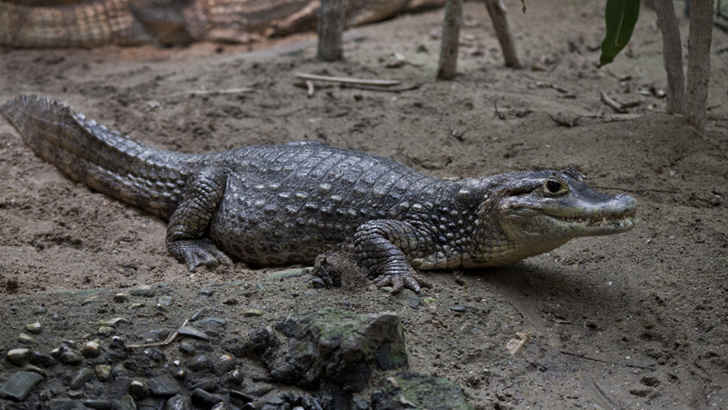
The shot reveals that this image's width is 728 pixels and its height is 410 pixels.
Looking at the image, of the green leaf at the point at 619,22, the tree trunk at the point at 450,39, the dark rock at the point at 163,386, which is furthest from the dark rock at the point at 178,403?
the tree trunk at the point at 450,39

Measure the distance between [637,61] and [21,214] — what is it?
657 centimetres

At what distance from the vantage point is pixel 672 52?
5.86m

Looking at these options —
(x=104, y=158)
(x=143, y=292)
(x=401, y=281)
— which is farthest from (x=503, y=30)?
(x=143, y=292)

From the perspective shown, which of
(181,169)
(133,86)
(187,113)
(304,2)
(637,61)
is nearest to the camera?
(181,169)

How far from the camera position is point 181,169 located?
18.4 feet

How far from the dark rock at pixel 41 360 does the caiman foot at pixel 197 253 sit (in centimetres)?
169

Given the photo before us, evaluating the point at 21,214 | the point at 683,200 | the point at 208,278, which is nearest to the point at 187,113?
the point at 21,214

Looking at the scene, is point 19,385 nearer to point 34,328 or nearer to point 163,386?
point 34,328

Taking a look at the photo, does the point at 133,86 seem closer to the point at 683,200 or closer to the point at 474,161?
the point at 474,161

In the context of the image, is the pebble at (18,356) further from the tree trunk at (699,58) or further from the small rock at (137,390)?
the tree trunk at (699,58)

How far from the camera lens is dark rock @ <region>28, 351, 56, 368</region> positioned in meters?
Result: 3.27

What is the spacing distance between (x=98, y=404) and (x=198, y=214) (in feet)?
7.61

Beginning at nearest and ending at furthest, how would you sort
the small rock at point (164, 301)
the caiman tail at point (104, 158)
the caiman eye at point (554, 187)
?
the small rock at point (164, 301) → the caiman eye at point (554, 187) → the caiman tail at point (104, 158)

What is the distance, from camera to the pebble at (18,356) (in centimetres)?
324
